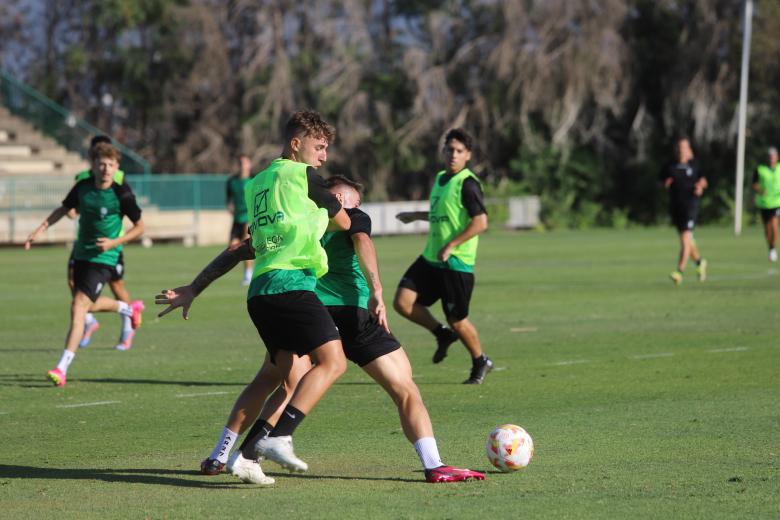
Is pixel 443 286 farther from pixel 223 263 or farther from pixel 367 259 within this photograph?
pixel 223 263

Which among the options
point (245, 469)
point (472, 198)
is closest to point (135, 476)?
point (245, 469)

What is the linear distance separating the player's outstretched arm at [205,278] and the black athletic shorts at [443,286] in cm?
446

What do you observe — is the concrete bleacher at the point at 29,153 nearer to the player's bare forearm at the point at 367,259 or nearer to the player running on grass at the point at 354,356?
the player running on grass at the point at 354,356

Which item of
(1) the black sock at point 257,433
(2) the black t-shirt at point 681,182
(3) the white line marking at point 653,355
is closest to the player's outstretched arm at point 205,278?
(1) the black sock at point 257,433

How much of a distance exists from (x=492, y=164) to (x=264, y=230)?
1861 inches

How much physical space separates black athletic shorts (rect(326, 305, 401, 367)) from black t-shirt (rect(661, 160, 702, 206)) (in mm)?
15998

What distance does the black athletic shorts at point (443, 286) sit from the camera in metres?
11.5

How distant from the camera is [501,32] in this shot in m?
50.9

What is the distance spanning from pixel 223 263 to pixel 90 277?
5.59 metres

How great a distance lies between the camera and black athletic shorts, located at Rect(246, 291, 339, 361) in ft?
22.3

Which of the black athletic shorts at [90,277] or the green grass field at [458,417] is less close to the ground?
the black athletic shorts at [90,277]

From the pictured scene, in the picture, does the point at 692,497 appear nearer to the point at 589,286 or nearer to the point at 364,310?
the point at 364,310

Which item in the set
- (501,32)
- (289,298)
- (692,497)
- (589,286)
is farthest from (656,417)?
(501,32)

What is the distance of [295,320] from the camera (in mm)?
6801
